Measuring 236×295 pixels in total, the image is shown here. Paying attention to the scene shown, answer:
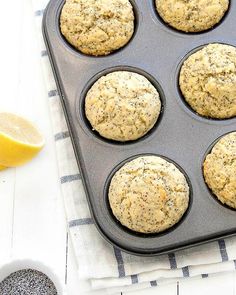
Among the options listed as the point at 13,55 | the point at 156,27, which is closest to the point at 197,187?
the point at 156,27

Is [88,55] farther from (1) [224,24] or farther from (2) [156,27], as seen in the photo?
(1) [224,24]

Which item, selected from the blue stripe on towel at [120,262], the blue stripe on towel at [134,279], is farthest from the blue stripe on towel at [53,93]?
the blue stripe on towel at [134,279]

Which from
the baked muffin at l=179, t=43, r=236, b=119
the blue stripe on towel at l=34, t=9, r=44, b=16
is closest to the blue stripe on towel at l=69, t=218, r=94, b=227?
the baked muffin at l=179, t=43, r=236, b=119

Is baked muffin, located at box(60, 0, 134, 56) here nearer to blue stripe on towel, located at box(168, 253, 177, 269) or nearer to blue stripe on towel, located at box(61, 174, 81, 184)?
blue stripe on towel, located at box(61, 174, 81, 184)

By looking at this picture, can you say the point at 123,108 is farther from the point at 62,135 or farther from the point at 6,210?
the point at 6,210

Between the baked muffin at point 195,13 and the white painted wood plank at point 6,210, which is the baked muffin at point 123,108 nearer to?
the baked muffin at point 195,13
